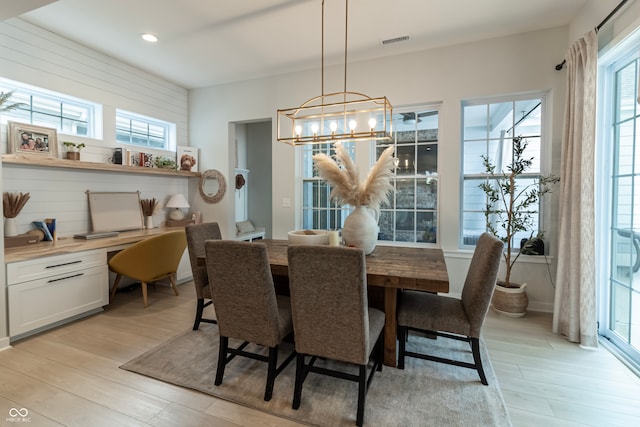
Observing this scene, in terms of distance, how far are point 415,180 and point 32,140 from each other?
13.8 ft

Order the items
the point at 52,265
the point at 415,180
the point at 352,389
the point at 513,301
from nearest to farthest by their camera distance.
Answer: the point at 352,389, the point at 52,265, the point at 513,301, the point at 415,180

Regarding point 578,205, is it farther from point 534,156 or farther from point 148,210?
point 148,210

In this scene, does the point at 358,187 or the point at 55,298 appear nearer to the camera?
the point at 358,187

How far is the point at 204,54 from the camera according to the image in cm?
375

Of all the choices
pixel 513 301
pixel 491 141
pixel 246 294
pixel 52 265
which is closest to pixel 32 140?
pixel 52 265

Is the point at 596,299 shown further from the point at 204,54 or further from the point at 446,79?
the point at 204,54

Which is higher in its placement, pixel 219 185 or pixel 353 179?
pixel 219 185

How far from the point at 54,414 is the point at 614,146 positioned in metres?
4.48

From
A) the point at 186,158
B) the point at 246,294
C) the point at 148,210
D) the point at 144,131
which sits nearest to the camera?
the point at 246,294

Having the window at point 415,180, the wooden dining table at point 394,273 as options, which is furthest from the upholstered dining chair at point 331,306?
the window at point 415,180

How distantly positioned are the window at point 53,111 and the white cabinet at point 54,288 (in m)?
1.55

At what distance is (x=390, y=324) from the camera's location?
221 cm

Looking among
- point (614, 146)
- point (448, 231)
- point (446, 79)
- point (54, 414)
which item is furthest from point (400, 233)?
point (54, 414)

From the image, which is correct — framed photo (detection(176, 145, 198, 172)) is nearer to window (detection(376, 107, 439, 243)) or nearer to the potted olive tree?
window (detection(376, 107, 439, 243))
